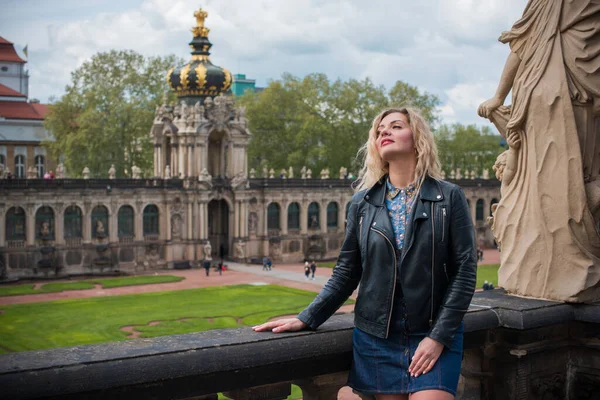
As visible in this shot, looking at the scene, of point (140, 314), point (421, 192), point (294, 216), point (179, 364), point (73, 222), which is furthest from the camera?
point (294, 216)

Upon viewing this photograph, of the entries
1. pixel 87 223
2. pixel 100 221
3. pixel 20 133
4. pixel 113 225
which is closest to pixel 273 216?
pixel 113 225

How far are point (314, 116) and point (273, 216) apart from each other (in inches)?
620

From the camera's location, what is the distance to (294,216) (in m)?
61.2

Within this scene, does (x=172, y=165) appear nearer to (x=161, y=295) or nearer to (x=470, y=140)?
(x=161, y=295)

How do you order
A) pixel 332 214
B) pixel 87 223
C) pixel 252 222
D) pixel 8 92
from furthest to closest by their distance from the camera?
1. pixel 8 92
2. pixel 332 214
3. pixel 252 222
4. pixel 87 223

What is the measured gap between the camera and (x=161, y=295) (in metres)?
41.8

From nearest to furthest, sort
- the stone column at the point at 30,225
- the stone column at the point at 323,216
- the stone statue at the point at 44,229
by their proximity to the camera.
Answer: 1. the stone column at the point at 30,225
2. the stone statue at the point at 44,229
3. the stone column at the point at 323,216

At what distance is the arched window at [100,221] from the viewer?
5153cm

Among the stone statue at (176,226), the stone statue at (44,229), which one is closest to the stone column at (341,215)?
the stone statue at (176,226)

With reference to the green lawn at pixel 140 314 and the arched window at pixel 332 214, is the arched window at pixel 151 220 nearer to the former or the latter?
the green lawn at pixel 140 314

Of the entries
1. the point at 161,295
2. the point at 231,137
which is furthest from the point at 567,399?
the point at 231,137

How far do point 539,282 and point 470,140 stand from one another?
83025mm

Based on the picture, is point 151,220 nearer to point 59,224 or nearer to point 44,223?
point 59,224

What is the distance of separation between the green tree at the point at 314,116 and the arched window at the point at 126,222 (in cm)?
2256
